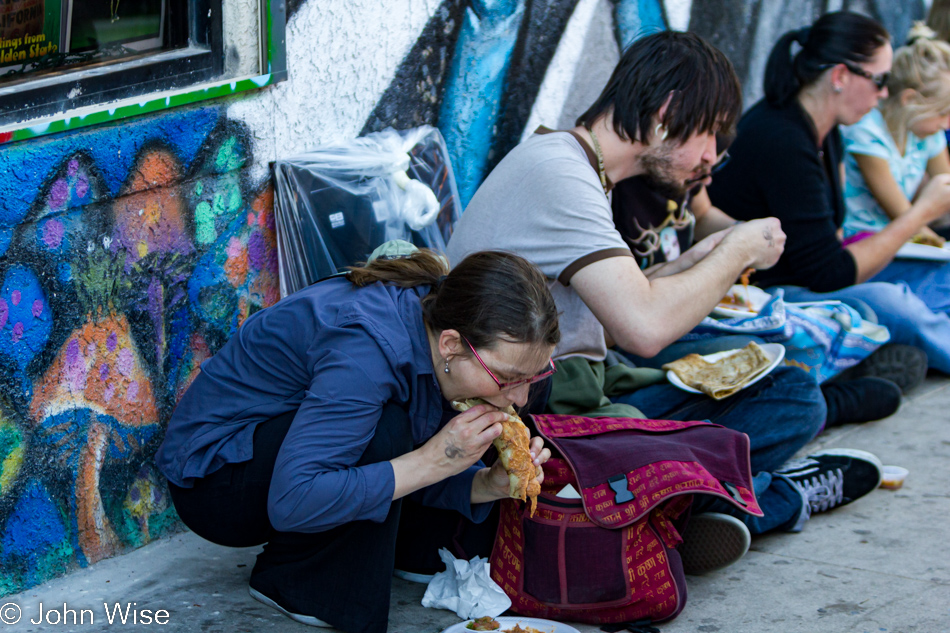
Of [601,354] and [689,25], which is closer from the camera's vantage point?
[601,354]

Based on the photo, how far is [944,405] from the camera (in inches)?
146

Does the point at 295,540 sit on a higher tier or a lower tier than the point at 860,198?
lower

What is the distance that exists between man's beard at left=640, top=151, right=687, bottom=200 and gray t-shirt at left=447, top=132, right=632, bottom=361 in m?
0.21

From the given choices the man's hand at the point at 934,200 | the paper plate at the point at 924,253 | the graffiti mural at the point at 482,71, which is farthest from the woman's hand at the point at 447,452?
the paper plate at the point at 924,253

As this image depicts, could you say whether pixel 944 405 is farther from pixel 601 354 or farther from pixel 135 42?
pixel 135 42

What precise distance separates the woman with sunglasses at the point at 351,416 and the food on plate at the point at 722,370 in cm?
79

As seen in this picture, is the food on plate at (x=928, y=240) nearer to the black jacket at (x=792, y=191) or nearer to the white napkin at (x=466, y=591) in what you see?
the black jacket at (x=792, y=191)

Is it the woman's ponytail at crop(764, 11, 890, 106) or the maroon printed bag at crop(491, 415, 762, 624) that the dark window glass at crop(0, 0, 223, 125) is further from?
the woman's ponytail at crop(764, 11, 890, 106)

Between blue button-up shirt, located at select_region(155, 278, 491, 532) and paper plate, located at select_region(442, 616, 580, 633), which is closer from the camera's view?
blue button-up shirt, located at select_region(155, 278, 491, 532)

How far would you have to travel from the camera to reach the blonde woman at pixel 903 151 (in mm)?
4035

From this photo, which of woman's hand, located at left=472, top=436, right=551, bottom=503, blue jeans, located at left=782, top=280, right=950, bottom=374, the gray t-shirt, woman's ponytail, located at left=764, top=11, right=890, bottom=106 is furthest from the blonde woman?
woman's hand, located at left=472, top=436, right=551, bottom=503

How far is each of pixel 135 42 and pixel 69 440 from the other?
0.99 meters

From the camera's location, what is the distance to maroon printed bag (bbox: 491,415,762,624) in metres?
2.18

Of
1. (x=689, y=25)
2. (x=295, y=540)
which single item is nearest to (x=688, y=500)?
(x=295, y=540)
